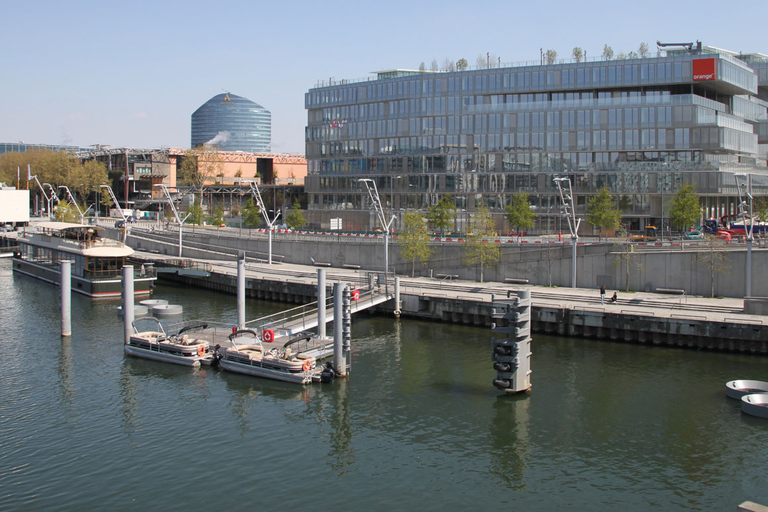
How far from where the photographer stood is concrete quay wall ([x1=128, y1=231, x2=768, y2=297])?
2128 inches

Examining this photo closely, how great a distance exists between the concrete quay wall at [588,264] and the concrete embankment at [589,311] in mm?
1613

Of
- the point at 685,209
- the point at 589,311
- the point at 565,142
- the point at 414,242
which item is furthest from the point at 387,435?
the point at 565,142

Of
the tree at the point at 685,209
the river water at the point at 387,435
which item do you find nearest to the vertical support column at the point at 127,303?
the river water at the point at 387,435

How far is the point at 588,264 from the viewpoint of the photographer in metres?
59.8

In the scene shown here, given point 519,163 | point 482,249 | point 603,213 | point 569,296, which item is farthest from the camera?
point 519,163

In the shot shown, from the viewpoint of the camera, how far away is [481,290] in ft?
191

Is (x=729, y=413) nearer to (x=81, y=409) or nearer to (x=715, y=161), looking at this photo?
(x=81, y=409)

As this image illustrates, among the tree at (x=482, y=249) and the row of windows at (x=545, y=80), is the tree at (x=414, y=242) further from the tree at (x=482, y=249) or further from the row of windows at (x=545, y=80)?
the row of windows at (x=545, y=80)

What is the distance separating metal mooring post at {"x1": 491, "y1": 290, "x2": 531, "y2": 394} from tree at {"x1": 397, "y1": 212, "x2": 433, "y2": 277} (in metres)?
29.5

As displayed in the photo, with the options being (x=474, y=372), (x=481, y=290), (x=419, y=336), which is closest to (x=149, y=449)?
(x=474, y=372)

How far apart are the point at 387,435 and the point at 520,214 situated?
58614mm

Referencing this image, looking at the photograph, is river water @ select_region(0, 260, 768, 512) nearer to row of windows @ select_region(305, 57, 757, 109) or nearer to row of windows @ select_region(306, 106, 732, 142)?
row of windows @ select_region(306, 106, 732, 142)

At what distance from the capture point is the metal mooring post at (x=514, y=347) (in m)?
35.3

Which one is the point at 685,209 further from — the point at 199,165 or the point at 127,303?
the point at 199,165
